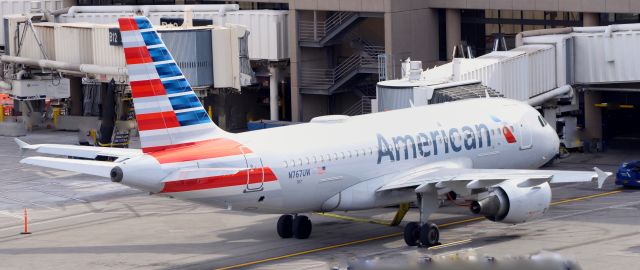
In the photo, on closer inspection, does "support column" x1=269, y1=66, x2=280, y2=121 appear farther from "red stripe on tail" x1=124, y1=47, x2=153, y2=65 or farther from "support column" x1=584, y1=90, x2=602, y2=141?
"red stripe on tail" x1=124, y1=47, x2=153, y2=65

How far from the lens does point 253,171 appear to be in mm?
47375

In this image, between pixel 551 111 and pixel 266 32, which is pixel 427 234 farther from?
Answer: pixel 266 32

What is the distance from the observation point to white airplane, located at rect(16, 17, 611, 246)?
46.7m

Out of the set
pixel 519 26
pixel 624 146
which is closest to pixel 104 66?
pixel 519 26

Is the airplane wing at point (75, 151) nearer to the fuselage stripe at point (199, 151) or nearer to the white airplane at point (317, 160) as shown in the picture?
the white airplane at point (317, 160)

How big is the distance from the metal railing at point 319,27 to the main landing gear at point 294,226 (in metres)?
32.4

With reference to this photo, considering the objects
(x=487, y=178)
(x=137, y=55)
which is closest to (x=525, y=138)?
(x=487, y=178)

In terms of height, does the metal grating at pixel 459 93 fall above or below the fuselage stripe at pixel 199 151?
above

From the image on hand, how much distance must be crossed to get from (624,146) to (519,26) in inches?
391

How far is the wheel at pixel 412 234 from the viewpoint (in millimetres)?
50031

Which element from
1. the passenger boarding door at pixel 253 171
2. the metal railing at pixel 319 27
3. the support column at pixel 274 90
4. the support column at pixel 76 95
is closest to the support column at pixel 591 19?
the metal railing at pixel 319 27

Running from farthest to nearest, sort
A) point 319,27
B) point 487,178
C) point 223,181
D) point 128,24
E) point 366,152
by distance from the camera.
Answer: point 319,27, point 366,152, point 487,178, point 128,24, point 223,181

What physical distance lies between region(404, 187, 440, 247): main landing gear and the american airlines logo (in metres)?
2.41

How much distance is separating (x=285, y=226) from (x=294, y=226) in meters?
0.37
